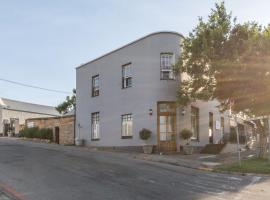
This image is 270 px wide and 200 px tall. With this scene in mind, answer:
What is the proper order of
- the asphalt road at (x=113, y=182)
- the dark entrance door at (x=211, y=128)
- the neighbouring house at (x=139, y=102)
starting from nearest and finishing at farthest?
the asphalt road at (x=113, y=182) < the neighbouring house at (x=139, y=102) < the dark entrance door at (x=211, y=128)

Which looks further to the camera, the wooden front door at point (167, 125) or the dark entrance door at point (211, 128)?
the dark entrance door at point (211, 128)

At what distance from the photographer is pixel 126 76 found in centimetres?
3181

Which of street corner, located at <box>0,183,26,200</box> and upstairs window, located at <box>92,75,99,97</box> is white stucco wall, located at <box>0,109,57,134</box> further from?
street corner, located at <box>0,183,26,200</box>

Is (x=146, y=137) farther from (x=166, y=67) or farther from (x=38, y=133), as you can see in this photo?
(x=38, y=133)

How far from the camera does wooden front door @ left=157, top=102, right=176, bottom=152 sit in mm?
29283

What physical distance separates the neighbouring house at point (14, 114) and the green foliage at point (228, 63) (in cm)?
3621

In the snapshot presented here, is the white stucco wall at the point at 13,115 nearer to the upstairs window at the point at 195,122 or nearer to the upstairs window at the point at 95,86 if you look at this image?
the upstairs window at the point at 95,86

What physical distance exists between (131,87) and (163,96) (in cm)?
270

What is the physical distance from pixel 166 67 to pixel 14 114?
1530 inches

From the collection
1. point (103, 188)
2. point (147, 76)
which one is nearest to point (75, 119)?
point (147, 76)

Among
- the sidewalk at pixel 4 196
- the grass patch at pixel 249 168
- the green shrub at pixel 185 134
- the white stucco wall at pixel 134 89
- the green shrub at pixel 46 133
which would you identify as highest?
the white stucco wall at pixel 134 89

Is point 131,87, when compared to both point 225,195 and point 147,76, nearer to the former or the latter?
point 147,76

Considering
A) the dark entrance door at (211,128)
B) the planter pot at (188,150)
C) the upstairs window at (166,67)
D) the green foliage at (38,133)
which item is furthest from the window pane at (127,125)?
the green foliage at (38,133)

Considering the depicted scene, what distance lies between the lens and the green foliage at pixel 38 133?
42206 mm
